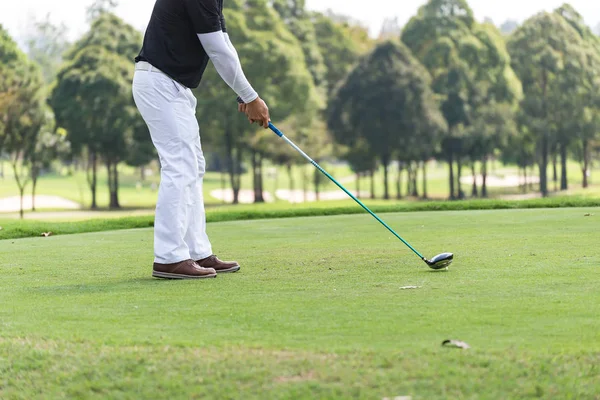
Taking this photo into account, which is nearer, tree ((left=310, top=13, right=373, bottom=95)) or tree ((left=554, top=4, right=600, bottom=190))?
tree ((left=554, top=4, right=600, bottom=190))

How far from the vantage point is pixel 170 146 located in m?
7.16

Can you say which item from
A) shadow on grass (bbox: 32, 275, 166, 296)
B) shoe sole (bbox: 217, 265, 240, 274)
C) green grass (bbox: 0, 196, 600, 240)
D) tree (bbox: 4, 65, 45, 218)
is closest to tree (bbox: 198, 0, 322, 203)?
tree (bbox: 4, 65, 45, 218)

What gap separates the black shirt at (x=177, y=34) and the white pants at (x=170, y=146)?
0.32ft

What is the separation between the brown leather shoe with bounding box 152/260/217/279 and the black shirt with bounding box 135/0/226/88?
4.42ft

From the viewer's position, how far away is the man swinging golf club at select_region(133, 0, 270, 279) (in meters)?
7.04

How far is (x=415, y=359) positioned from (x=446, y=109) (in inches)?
2509

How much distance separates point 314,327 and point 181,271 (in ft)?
8.78

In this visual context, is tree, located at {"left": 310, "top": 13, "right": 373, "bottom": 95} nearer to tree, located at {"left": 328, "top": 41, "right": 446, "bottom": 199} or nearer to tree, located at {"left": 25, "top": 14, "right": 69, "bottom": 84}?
tree, located at {"left": 328, "top": 41, "right": 446, "bottom": 199}

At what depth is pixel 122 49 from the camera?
64812mm

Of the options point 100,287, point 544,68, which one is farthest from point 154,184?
point 100,287

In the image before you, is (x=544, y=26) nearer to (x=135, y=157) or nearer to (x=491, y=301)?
(x=135, y=157)

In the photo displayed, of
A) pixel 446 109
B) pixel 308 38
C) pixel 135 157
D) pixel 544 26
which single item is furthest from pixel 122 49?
pixel 544 26

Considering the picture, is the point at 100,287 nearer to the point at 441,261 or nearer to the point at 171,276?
the point at 171,276

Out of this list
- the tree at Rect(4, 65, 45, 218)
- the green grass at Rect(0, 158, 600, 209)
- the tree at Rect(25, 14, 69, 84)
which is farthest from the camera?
the tree at Rect(25, 14, 69, 84)
